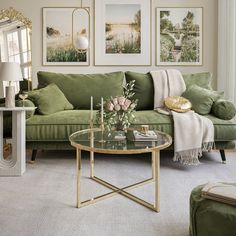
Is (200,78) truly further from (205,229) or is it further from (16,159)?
(205,229)

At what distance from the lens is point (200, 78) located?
4.27m

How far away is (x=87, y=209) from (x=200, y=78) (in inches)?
104

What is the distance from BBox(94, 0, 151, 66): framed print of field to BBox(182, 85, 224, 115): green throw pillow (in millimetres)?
1094

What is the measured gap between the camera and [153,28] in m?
4.65

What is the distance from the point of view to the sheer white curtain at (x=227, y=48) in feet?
14.1

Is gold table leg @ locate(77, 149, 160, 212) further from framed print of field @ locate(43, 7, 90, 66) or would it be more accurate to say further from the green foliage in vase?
framed print of field @ locate(43, 7, 90, 66)

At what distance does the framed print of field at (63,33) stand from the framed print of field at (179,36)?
3.50 ft

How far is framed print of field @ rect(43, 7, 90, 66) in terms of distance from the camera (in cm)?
462

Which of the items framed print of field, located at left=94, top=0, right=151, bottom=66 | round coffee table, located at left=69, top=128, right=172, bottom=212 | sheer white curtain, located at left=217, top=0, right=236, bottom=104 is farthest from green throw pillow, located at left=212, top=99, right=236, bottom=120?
framed print of field, located at left=94, top=0, right=151, bottom=66

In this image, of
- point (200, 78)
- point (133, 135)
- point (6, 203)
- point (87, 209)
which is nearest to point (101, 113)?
point (133, 135)

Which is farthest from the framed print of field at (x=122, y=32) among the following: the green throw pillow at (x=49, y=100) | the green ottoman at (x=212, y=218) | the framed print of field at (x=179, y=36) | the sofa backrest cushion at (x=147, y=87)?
the green ottoman at (x=212, y=218)

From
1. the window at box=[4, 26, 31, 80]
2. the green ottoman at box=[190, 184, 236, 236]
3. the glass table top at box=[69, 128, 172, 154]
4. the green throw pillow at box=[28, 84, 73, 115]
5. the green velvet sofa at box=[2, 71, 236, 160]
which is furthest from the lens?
the window at box=[4, 26, 31, 80]

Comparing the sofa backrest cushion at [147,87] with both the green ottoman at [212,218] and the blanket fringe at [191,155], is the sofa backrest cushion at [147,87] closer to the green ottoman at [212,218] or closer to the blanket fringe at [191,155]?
the blanket fringe at [191,155]

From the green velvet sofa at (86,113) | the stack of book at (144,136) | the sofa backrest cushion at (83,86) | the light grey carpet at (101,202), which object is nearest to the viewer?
the light grey carpet at (101,202)
